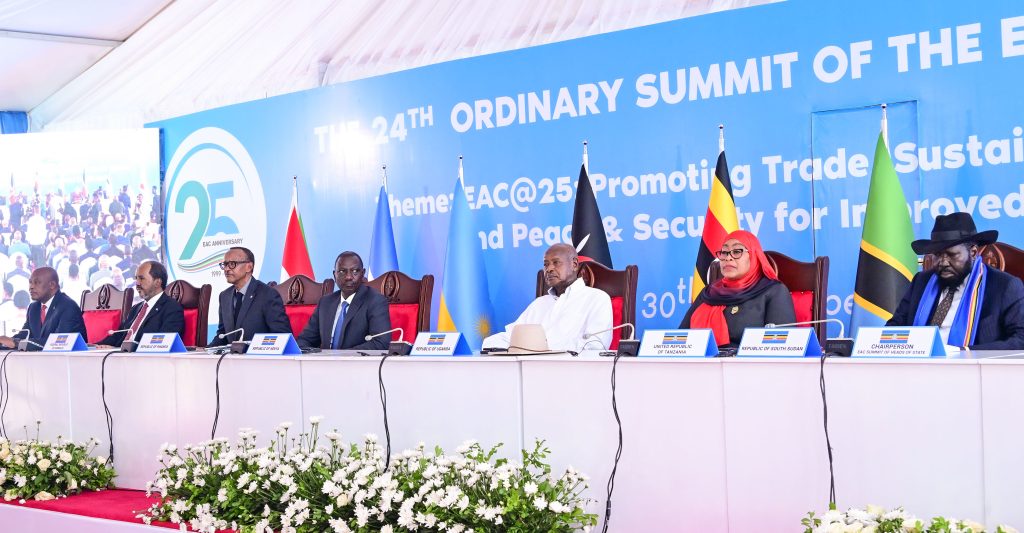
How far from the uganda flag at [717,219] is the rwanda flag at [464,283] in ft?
4.75

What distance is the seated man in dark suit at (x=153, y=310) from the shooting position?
538 centimetres

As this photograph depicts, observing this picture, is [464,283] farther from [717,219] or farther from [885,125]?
[885,125]

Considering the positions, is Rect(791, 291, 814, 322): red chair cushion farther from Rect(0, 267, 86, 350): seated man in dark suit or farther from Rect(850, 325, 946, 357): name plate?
Rect(0, 267, 86, 350): seated man in dark suit

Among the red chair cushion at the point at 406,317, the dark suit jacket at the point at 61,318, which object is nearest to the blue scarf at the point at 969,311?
the red chair cushion at the point at 406,317

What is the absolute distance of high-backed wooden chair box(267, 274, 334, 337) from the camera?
5.43 m

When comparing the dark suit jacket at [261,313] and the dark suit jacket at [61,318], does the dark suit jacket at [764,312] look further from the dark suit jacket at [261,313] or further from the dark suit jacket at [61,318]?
the dark suit jacket at [61,318]

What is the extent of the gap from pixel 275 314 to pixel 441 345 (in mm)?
2100

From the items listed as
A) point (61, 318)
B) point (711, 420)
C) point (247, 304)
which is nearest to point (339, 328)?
point (247, 304)

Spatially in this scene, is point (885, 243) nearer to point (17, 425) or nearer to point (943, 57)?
point (943, 57)

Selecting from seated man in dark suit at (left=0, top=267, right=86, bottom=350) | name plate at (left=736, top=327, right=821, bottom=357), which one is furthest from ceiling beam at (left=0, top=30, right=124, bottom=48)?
name plate at (left=736, top=327, right=821, bottom=357)

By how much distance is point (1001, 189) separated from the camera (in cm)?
455

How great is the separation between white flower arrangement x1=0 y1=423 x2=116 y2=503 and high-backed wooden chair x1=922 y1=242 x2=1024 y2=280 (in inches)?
127

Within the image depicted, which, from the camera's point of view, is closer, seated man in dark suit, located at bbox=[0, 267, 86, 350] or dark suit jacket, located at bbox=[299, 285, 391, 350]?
dark suit jacket, located at bbox=[299, 285, 391, 350]

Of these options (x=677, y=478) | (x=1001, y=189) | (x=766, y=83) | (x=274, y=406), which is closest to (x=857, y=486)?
(x=677, y=478)
